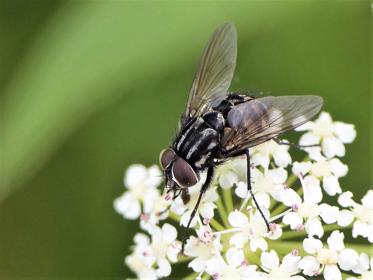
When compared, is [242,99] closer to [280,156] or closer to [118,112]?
[280,156]

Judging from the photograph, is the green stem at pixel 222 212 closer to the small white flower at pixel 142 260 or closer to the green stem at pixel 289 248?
the green stem at pixel 289 248

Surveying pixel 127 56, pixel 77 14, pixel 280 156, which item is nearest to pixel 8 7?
pixel 77 14

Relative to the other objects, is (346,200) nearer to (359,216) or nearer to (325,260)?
(359,216)

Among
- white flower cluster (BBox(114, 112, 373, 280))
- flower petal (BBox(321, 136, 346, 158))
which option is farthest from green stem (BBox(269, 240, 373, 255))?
flower petal (BBox(321, 136, 346, 158))

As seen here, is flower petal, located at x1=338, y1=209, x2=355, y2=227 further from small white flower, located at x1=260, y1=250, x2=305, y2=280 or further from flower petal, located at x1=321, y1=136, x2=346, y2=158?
flower petal, located at x1=321, y1=136, x2=346, y2=158

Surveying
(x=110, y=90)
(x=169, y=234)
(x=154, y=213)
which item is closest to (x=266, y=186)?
(x=169, y=234)

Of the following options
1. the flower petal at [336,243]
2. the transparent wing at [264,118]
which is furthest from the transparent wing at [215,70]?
the flower petal at [336,243]
